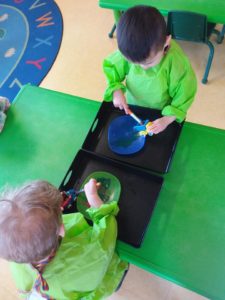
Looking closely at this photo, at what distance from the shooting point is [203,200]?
0.86m

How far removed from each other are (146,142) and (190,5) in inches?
33.1

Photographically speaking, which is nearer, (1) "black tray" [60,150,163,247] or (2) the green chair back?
(1) "black tray" [60,150,163,247]

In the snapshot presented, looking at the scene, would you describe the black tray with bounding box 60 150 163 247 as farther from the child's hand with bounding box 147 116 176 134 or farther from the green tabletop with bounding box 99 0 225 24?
the green tabletop with bounding box 99 0 225 24

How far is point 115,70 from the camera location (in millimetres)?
990

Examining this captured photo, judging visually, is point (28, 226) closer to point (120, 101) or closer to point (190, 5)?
point (120, 101)

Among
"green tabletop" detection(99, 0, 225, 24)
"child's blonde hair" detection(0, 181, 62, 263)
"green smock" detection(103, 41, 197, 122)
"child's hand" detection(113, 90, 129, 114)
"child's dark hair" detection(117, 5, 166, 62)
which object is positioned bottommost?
"child's blonde hair" detection(0, 181, 62, 263)

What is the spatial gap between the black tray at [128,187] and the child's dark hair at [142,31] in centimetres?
37

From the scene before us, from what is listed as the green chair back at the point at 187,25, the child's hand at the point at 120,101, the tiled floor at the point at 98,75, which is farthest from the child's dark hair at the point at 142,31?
the tiled floor at the point at 98,75

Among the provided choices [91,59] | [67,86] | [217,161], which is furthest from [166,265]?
[91,59]

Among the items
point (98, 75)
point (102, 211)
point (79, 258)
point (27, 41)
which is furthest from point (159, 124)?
point (27, 41)

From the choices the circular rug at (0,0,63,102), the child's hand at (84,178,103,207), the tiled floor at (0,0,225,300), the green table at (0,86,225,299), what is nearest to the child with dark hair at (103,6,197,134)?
the green table at (0,86,225,299)

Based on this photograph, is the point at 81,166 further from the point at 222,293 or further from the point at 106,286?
the point at 222,293

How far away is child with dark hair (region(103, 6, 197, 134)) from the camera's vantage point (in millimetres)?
724

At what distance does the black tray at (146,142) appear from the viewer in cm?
93
